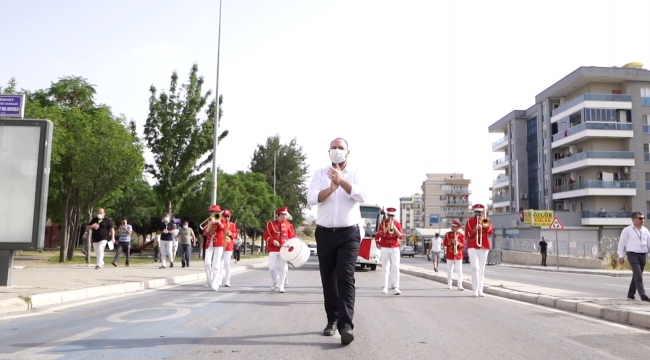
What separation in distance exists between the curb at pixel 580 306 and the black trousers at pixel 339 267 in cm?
470

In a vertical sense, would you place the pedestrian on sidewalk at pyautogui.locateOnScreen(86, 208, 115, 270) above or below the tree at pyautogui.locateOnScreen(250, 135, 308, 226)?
below

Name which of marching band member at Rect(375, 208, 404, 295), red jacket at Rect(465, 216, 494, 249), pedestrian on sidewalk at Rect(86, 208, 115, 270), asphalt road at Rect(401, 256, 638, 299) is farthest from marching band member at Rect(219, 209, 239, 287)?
asphalt road at Rect(401, 256, 638, 299)

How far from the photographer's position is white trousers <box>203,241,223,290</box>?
42.6 ft

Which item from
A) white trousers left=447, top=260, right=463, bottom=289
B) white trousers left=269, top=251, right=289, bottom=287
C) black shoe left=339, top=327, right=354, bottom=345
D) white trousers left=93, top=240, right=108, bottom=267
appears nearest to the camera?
black shoe left=339, top=327, right=354, bottom=345

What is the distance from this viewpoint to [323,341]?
6.08 m

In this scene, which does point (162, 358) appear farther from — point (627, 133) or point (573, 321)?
point (627, 133)

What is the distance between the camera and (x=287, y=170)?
73.2 metres

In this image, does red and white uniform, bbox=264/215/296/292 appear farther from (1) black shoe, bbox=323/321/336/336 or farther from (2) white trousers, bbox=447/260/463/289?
(1) black shoe, bbox=323/321/336/336

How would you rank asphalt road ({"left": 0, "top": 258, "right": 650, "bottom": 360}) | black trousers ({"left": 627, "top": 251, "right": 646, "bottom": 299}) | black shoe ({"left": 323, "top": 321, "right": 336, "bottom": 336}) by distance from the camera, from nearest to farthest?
asphalt road ({"left": 0, "top": 258, "right": 650, "bottom": 360}), black shoe ({"left": 323, "top": 321, "right": 336, "bottom": 336}), black trousers ({"left": 627, "top": 251, "right": 646, "bottom": 299})

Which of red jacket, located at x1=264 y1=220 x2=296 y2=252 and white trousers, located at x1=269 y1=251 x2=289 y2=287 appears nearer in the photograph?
white trousers, located at x1=269 y1=251 x2=289 y2=287

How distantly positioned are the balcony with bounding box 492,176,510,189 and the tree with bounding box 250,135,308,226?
1022 inches

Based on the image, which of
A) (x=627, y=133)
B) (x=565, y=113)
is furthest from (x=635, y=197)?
(x=565, y=113)

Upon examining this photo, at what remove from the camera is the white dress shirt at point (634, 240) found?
11.4 meters

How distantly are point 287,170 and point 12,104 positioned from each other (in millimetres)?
60601
